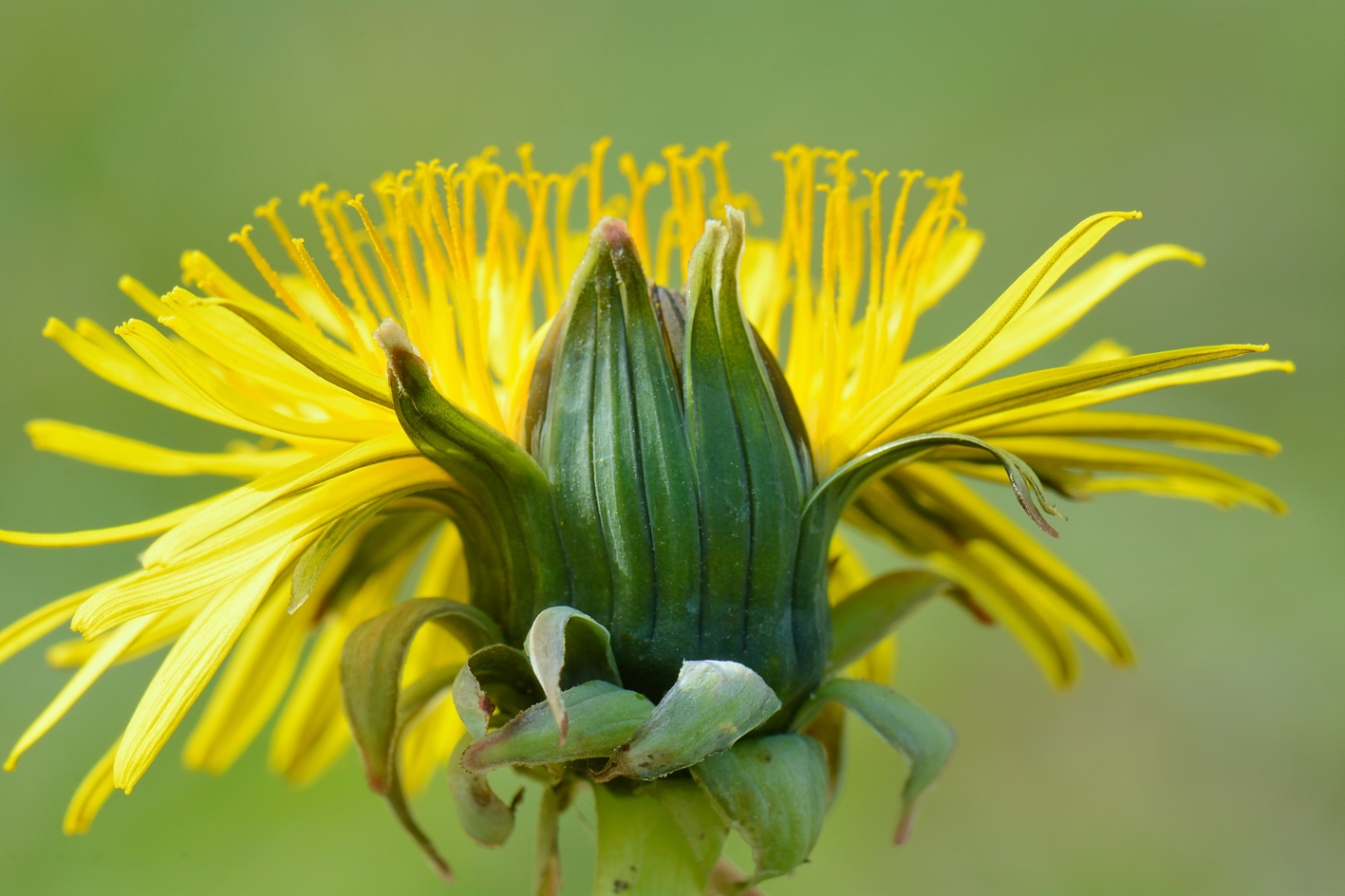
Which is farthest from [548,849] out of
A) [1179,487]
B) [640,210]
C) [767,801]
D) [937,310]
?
[937,310]

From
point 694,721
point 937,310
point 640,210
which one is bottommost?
point 937,310

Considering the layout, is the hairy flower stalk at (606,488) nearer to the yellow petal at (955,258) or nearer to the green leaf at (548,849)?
the green leaf at (548,849)

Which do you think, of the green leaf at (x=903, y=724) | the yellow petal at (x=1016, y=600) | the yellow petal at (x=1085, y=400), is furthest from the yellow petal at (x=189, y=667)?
the yellow petal at (x=1016, y=600)

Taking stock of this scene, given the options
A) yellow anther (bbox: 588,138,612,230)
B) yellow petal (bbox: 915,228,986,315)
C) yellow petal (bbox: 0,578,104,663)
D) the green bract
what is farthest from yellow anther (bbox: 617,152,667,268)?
yellow petal (bbox: 0,578,104,663)

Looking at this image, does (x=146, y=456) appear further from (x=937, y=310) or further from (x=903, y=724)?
(x=937, y=310)

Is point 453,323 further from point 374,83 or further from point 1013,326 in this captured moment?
point 374,83

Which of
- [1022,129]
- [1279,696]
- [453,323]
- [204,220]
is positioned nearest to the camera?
[453,323]

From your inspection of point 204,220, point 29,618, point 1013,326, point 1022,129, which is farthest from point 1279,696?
point 204,220
